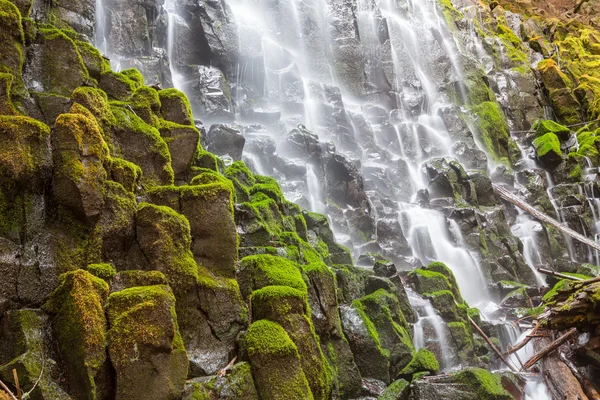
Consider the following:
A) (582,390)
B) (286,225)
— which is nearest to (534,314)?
(582,390)

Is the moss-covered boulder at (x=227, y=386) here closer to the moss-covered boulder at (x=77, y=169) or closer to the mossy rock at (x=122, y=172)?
the moss-covered boulder at (x=77, y=169)

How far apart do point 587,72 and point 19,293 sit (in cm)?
4222

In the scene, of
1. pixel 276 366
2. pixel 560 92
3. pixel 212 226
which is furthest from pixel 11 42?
pixel 560 92

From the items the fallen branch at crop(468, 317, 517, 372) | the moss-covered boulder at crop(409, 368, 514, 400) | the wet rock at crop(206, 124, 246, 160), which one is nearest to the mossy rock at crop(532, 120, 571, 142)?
the fallen branch at crop(468, 317, 517, 372)

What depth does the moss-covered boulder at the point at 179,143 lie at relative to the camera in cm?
860

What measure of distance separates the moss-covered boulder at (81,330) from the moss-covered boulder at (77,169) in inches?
42.1

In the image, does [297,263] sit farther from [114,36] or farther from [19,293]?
[114,36]

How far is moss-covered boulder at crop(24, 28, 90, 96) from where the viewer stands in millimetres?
7672

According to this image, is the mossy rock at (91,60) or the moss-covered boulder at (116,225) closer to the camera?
the moss-covered boulder at (116,225)

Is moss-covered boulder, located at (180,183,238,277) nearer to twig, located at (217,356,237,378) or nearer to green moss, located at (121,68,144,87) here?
twig, located at (217,356,237,378)

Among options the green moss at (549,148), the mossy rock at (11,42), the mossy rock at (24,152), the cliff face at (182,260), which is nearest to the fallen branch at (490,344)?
the cliff face at (182,260)

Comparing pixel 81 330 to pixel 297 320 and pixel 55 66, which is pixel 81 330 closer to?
pixel 297 320

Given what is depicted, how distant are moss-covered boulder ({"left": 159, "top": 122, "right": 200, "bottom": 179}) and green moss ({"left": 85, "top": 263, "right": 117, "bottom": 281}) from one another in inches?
126

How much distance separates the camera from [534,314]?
14.6m
